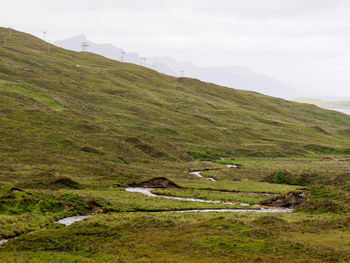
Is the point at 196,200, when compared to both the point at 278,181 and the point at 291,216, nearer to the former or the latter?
the point at 291,216

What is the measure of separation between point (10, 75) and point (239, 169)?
405ft

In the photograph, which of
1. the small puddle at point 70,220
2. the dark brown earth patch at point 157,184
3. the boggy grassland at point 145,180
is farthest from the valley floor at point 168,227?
the dark brown earth patch at point 157,184

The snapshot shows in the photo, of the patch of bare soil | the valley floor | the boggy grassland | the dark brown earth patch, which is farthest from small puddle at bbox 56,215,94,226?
the patch of bare soil

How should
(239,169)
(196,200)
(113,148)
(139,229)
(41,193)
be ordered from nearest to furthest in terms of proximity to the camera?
(139,229), (41,193), (196,200), (239,169), (113,148)

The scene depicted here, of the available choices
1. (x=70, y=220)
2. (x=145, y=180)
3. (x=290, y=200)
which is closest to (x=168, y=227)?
(x=70, y=220)

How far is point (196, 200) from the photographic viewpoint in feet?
267

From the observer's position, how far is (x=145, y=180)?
314 feet

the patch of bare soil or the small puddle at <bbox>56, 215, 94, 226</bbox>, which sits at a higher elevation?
the patch of bare soil

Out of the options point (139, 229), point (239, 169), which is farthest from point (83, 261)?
point (239, 169)

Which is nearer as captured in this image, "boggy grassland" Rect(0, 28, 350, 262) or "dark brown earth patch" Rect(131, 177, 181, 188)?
"boggy grassland" Rect(0, 28, 350, 262)

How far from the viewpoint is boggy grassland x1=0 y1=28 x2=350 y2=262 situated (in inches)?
1796

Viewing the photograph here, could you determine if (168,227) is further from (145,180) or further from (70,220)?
(145,180)

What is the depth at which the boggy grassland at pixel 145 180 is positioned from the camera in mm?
45625

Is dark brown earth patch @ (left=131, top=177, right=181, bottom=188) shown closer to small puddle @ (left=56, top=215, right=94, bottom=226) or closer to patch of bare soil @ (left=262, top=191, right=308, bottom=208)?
patch of bare soil @ (left=262, top=191, right=308, bottom=208)
